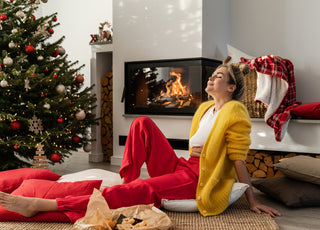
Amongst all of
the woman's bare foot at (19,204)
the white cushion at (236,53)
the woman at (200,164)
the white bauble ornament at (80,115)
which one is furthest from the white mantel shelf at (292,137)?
the woman's bare foot at (19,204)

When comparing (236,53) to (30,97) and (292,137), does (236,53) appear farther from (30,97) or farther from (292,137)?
(30,97)

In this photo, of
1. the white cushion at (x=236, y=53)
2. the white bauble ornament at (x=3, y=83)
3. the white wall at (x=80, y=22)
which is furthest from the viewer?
the white wall at (x=80, y=22)

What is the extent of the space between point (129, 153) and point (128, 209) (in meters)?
0.37

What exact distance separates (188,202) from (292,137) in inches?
62.5

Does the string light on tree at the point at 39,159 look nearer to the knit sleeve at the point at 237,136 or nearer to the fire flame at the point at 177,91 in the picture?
the fire flame at the point at 177,91

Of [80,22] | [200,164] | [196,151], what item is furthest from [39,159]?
[80,22]

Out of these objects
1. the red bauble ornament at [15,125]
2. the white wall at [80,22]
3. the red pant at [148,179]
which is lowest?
the red pant at [148,179]

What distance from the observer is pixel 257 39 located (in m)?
4.20

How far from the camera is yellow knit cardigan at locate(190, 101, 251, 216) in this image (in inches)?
87.0

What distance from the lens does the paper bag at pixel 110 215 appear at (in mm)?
1842

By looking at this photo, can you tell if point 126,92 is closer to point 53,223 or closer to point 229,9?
point 229,9

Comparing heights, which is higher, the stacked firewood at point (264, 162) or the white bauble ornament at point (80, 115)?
the white bauble ornament at point (80, 115)

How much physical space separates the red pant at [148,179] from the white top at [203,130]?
0.36 ft

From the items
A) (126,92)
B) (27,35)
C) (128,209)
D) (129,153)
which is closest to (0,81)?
(27,35)
